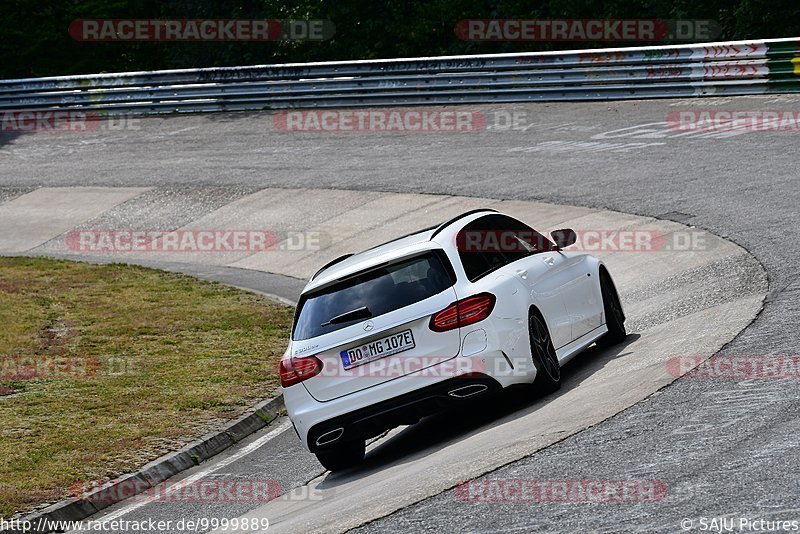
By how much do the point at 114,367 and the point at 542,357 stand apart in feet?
20.1

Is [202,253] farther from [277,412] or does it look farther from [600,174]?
[277,412]

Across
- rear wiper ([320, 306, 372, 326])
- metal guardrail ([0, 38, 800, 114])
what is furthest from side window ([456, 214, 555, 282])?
metal guardrail ([0, 38, 800, 114])

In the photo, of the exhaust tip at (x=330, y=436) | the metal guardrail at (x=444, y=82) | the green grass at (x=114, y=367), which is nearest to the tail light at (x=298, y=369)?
the exhaust tip at (x=330, y=436)

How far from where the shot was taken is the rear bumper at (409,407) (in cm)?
937

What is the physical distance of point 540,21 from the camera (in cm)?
3459

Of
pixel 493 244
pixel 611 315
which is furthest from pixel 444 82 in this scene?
pixel 493 244

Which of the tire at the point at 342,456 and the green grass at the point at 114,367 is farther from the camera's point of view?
the green grass at the point at 114,367

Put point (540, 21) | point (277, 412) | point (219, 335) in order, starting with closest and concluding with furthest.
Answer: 1. point (277, 412)
2. point (219, 335)
3. point (540, 21)

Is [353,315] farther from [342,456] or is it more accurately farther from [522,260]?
[522,260]

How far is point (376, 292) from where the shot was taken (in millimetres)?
9656

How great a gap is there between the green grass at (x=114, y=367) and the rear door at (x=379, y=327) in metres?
2.21

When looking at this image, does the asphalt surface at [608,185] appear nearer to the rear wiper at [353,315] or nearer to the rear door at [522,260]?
the rear door at [522,260]

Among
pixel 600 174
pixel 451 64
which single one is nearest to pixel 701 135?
pixel 600 174

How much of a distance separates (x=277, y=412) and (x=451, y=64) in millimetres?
16595
